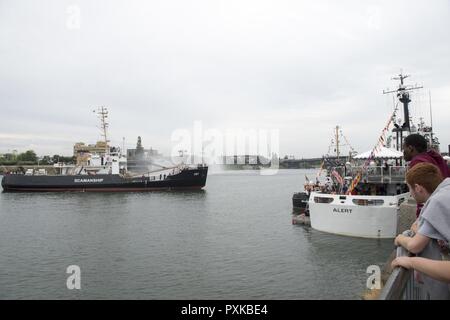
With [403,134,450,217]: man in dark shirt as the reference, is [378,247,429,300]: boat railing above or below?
below

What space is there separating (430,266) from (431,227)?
32 cm

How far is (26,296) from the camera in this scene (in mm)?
11953

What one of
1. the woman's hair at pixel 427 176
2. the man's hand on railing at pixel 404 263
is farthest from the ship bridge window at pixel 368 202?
the man's hand on railing at pixel 404 263

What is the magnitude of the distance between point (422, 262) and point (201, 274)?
1214 cm

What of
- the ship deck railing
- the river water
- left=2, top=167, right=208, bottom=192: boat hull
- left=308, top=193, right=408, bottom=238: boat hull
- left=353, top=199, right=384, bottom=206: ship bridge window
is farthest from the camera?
left=2, top=167, right=208, bottom=192: boat hull

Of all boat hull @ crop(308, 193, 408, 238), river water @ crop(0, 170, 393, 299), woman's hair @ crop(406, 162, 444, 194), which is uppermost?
woman's hair @ crop(406, 162, 444, 194)

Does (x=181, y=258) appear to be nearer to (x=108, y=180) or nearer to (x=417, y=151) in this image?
(x=417, y=151)

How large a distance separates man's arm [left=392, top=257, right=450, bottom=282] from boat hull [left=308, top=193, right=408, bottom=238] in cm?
1724

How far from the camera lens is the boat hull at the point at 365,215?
18.9m

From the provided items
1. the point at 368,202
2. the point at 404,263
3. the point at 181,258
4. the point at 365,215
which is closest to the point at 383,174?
the point at 368,202

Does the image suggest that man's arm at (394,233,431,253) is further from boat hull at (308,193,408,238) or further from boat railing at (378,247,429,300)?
boat hull at (308,193,408,238)

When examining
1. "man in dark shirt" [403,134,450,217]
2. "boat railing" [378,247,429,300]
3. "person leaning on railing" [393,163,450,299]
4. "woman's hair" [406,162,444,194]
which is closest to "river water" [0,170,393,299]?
"man in dark shirt" [403,134,450,217]

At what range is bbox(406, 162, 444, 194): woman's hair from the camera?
9.61 ft
